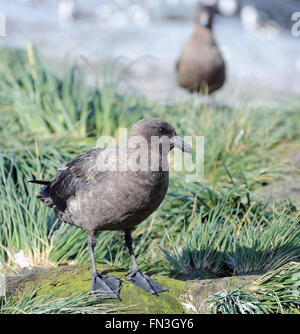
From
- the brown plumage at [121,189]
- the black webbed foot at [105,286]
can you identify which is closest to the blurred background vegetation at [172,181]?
the black webbed foot at [105,286]

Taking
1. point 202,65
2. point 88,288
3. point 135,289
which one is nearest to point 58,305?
point 88,288

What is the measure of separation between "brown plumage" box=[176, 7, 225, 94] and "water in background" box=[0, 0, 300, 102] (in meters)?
2.51

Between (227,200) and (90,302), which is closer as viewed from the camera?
(90,302)

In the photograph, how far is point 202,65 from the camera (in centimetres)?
809

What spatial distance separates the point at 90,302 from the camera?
3305 millimetres

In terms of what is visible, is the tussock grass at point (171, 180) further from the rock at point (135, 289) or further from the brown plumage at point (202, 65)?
the brown plumage at point (202, 65)

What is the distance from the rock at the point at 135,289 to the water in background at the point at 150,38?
7.68 meters

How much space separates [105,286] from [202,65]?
5322mm

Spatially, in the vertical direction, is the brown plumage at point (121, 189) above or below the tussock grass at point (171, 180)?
above

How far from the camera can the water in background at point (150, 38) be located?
12312 millimetres

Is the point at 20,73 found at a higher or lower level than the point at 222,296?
higher
